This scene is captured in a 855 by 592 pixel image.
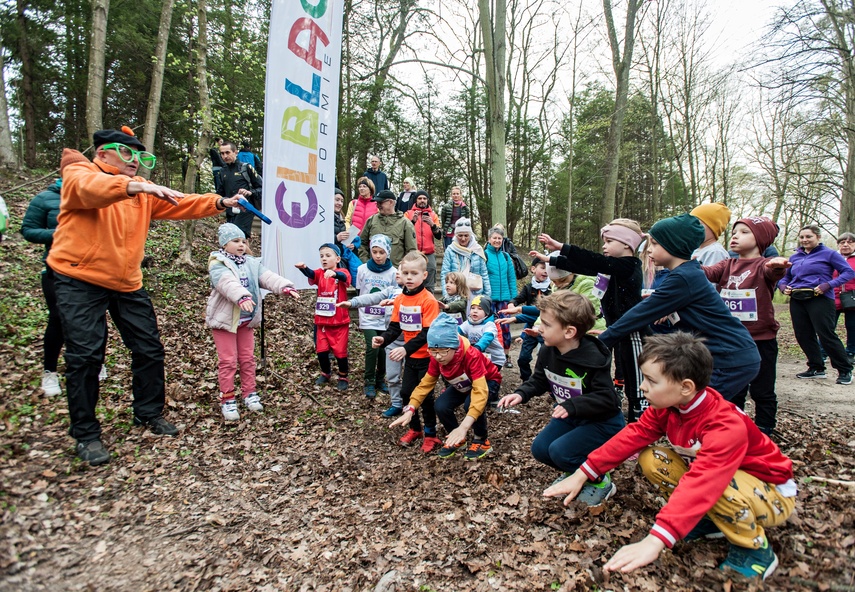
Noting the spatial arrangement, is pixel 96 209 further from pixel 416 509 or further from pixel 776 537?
pixel 776 537

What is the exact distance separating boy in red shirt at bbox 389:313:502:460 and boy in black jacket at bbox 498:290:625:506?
1.95 ft

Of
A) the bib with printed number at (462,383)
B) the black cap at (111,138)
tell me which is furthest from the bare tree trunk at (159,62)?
the bib with printed number at (462,383)

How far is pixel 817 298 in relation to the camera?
601 cm

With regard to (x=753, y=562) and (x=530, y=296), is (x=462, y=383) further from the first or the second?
(x=530, y=296)

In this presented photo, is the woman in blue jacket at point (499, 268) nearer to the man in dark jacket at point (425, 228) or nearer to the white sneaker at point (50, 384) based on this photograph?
the man in dark jacket at point (425, 228)

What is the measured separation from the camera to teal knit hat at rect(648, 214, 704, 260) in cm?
324

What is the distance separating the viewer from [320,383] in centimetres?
591

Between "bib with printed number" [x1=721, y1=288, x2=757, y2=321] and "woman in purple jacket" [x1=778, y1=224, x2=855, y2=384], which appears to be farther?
"woman in purple jacket" [x1=778, y1=224, x2=855, y2=384]

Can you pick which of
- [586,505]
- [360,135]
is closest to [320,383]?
[586,505]

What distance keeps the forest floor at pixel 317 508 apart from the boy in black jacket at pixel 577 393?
36 centimetres

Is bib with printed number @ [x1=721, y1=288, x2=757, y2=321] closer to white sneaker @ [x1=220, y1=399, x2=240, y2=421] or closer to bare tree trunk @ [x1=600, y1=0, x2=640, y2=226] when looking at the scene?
white sneaker @ [x1=220, y1=399, x2=240, y2=421]

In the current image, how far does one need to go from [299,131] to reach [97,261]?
3.55 metres

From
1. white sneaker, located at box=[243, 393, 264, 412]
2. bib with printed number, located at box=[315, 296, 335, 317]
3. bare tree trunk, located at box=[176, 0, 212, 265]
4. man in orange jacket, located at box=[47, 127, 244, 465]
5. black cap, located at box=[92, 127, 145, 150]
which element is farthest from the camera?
bare tree trunk, located at box=[176, 0, 212, 265]

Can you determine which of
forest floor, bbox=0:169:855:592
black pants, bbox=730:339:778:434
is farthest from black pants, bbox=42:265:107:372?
black pants, bbox=730:339:778:434
